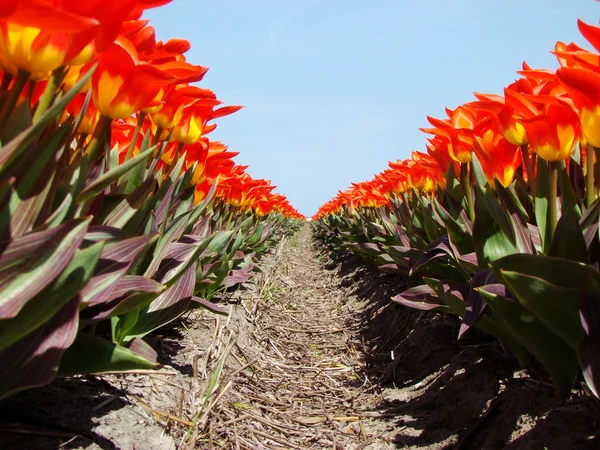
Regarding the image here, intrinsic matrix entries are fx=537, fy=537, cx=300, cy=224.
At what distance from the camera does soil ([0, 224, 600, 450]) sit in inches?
56.9

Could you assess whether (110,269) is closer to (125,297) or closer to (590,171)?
(125,297)

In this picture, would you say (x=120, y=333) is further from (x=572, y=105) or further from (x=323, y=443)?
(x=572, y=105)

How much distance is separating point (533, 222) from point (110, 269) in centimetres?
161

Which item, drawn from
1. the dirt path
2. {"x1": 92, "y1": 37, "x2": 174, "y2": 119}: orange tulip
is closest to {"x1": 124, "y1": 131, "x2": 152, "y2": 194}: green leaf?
{"x1": 92, "y1": 37, "x2": 174, "y2": 119}: orange tulip

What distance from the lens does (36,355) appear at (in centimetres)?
104

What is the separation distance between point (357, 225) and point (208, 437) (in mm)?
5599

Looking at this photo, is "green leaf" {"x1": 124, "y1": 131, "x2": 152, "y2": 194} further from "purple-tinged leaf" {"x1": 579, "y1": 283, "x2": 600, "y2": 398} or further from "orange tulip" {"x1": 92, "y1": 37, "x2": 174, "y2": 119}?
"purple-tinged leaf" {"x1": 579, "y1": 283, "x2": 600, "y2": 398}

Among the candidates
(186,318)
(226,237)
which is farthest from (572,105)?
(186,318)

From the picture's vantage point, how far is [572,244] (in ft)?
4.81

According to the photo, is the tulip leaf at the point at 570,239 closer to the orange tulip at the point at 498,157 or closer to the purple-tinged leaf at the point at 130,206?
the orange tulip at the point at 498,157

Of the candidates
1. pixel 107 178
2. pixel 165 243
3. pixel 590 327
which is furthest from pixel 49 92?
pixel 590 327

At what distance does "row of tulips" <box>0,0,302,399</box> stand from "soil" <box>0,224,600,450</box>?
0.21 m

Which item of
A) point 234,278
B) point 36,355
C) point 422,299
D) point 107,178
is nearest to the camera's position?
point 36,355

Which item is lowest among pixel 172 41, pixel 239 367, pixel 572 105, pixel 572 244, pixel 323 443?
pixel 323 443
